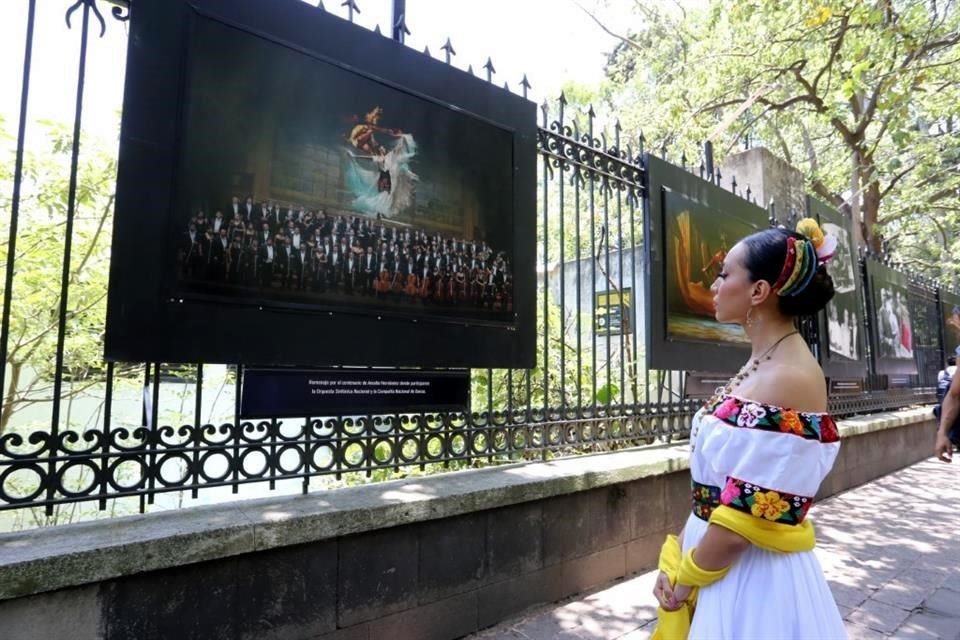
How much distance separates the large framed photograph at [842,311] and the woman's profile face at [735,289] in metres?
6.93

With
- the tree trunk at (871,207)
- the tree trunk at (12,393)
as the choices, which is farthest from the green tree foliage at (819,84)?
the tree trunk at (12,393)

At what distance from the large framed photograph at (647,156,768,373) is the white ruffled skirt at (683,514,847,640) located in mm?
3311

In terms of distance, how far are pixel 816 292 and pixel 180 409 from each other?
155 inches

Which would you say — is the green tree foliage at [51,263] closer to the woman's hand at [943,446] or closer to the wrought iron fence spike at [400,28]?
the wrought iron fence spike at [400,28]

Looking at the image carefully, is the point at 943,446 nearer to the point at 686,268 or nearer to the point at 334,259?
the point at 686,268

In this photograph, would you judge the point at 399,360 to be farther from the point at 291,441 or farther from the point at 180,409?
the point at 180,409

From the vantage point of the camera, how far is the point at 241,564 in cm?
236

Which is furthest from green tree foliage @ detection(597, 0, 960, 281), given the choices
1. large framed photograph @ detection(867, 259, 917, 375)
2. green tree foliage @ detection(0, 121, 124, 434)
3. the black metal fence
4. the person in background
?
green tree foliage @ detection(0, 121, 124, 434)

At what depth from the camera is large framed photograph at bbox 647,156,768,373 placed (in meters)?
4.93

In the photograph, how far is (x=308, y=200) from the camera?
2.85m

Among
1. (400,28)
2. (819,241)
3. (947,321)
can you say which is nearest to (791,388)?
(819,241)

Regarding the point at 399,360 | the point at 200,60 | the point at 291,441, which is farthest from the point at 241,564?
the point at 200,60

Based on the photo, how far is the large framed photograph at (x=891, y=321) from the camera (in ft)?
30.7

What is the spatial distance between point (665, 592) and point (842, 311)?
805 cm
